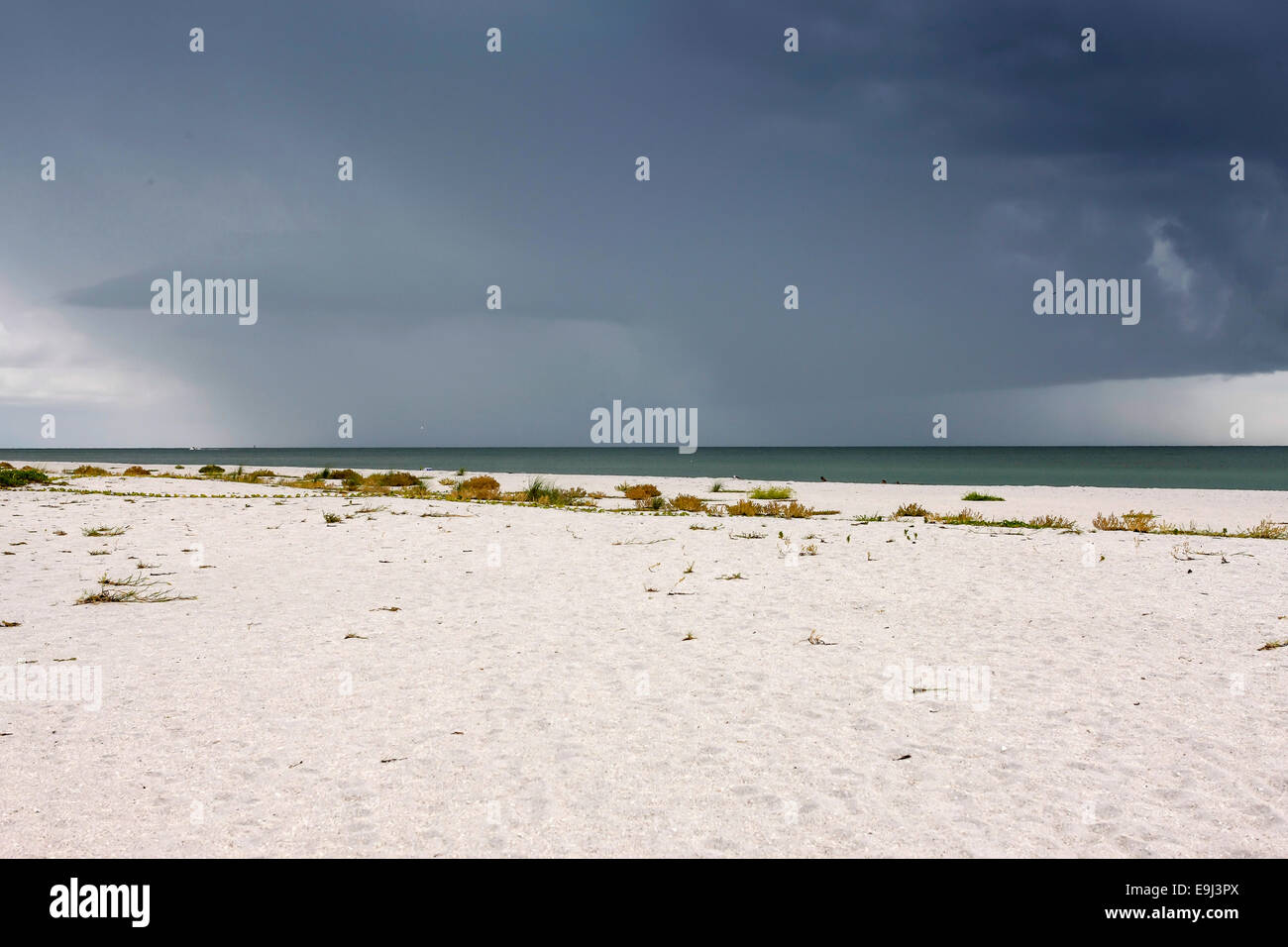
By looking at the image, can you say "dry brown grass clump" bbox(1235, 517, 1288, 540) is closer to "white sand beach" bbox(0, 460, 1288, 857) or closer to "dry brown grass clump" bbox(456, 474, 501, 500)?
"white sand beach" bbox(0, 460, 1288, 857)

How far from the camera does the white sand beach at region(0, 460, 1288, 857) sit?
3.78 meters

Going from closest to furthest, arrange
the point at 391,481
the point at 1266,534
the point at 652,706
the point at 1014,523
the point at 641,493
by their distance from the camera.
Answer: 1. the point at 652,706
2. the point at 1266,534
3. the point at 1014,523
4. the point at 641,493
5. the point at 391,481

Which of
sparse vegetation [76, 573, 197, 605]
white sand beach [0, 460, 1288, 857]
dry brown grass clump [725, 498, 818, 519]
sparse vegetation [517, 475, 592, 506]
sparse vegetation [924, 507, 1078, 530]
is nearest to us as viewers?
white sand beach [0, 460, 1288, 857]

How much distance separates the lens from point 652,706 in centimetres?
564

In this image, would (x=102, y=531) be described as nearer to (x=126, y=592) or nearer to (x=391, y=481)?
(x=126, y=592)

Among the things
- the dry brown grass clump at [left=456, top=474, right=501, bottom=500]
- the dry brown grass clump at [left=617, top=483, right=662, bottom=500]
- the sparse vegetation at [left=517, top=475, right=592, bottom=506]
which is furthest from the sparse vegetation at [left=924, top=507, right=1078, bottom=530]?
the dry brown grass clump at [left=456, top=474, right=501, bottom=500]

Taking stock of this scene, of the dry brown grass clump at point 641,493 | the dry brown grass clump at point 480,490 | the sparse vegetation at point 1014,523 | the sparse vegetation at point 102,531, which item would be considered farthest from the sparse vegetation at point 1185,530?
the sparse vegetation at point 102,531

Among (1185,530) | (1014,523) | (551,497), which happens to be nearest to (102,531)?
(551,497)

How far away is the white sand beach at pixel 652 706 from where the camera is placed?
3.78m

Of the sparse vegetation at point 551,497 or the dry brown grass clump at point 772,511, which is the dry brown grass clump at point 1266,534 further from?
the sparse vegetation at point 551,497
